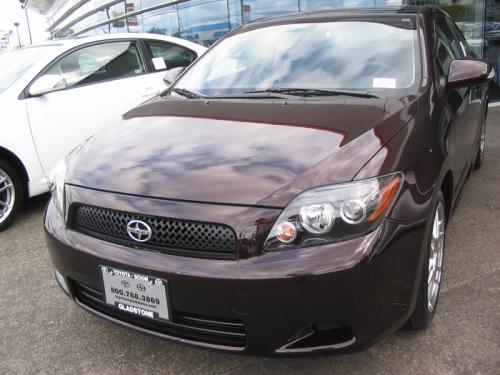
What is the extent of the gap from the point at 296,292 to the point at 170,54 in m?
4.24

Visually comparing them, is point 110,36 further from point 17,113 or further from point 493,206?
point 493,206

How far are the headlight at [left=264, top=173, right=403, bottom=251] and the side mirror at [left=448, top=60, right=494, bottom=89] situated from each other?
4.02 feet

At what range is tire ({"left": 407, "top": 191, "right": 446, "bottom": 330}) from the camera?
6.83ft

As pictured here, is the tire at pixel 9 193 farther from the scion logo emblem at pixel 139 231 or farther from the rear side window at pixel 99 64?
the scion logo emblem at pixel 139 231

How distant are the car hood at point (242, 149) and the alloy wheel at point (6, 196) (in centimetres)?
172

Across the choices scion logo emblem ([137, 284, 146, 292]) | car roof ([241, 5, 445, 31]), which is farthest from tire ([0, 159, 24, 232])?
scion logo emblem ([137, 284, 146, 292])

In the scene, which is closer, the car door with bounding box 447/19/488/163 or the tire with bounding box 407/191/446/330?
the tire with bounding box 407/191/446/330

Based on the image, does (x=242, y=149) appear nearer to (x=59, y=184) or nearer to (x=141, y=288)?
(x=141, y=288)

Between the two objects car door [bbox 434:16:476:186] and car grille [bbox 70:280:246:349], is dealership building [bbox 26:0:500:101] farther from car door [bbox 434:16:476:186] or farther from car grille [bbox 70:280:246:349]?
car grille [bbox 70:280:246:349]

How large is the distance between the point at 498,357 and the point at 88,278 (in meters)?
1.79

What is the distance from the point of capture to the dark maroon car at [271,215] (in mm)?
1740

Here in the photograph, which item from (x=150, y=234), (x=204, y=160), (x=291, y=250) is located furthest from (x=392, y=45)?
(x=150, y=234)

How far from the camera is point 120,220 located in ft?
6.52

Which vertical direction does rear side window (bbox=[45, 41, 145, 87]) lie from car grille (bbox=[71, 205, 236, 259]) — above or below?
above
